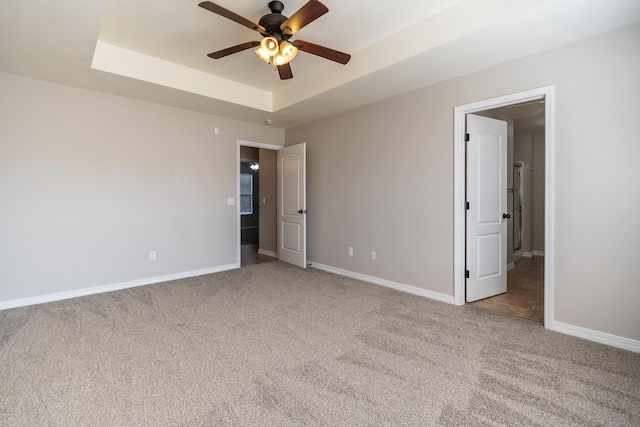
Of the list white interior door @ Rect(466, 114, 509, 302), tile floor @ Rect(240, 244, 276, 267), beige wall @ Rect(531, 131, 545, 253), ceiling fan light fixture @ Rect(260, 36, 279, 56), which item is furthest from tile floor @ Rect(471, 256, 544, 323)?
tile floor @ Rect(240, 244, 276, 267)

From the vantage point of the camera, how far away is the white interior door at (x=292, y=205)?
5.03m

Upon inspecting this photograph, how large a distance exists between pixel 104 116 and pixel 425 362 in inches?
174

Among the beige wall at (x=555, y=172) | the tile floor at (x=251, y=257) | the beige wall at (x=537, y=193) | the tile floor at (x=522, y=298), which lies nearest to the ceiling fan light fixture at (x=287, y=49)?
the beige wall at (x=555, y=172)

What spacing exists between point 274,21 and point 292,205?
3213mm

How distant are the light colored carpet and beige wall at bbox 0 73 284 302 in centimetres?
66

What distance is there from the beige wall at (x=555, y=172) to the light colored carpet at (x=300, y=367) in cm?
53

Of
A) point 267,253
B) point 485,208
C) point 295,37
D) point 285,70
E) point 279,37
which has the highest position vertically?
point 295,37

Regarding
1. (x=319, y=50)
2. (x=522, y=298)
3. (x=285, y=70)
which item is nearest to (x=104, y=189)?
(x=285, y=70)

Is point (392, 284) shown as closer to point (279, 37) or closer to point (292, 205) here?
point (292, 205)

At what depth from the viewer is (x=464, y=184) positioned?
3.30 m

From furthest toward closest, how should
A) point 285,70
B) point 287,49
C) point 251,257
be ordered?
1. point 251,257
2. point 285,70
3. point 287,49

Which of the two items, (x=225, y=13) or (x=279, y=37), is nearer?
(x=225, y=13)

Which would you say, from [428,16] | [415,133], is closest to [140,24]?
[428,16]

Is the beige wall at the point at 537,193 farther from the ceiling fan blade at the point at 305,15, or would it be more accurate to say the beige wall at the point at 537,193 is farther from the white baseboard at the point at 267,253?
the ceiling fan blade at the point at 305,15
